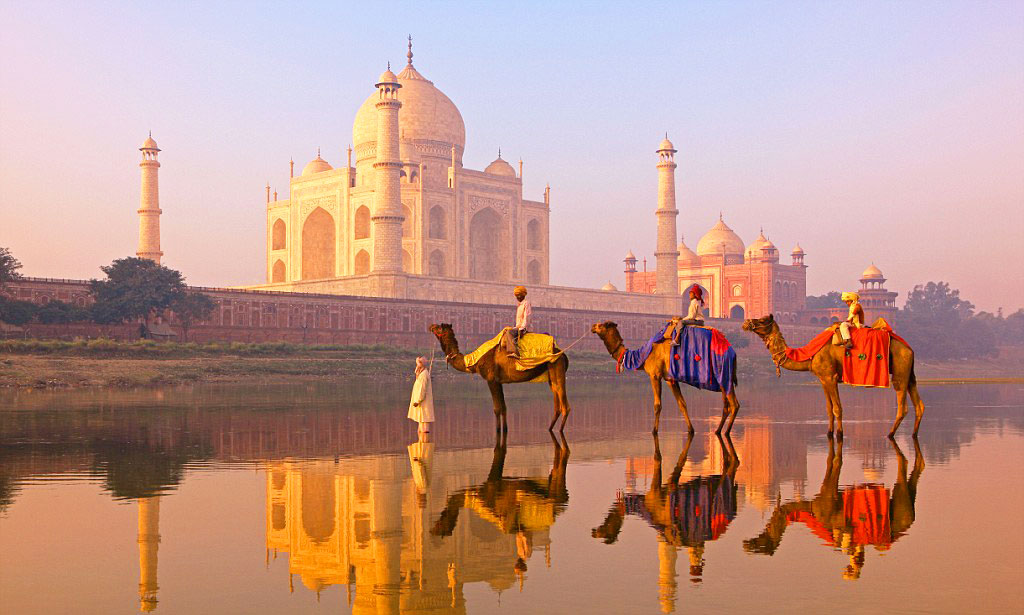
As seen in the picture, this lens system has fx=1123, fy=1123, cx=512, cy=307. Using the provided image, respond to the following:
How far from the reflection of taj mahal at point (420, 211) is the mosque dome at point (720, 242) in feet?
59.9

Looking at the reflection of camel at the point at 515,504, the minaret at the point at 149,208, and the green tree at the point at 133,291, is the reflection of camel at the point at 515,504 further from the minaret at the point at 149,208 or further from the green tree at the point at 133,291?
the minaret at the point at 149,208

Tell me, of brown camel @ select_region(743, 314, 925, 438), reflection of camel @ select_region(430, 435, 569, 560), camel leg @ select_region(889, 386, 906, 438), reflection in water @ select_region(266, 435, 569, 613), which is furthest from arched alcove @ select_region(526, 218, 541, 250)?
reflection of camel @ select_region(430, 435, 569, 560)

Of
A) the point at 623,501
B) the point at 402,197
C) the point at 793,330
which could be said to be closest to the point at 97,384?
the point at 623,501

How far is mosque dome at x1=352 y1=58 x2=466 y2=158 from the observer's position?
5987 centimetres

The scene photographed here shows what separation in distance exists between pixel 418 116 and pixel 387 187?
35.2 feet

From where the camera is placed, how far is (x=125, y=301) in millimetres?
40625

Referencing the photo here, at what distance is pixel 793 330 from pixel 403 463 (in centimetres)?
6157

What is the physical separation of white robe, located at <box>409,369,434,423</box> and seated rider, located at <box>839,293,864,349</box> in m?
4.49

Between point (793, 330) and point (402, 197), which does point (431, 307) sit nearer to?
point (402, 197)

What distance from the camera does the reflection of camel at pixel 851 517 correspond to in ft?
19.5

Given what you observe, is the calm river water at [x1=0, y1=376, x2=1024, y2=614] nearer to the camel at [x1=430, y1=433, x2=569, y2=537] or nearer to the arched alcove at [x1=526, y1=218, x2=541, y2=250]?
the camel at [x1=430, y1=433, x2=569, y2=537]

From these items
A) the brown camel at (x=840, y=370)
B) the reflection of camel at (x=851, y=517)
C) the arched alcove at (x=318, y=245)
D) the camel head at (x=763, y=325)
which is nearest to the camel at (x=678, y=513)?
the reflection of camel at (x=851, y=517)

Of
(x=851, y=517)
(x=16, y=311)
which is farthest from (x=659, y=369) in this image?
(x=16, y=311)

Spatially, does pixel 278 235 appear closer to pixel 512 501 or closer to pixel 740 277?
pixel 740 277
